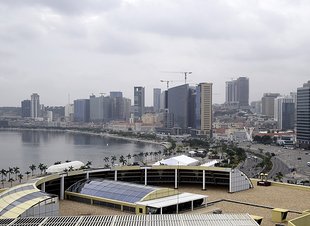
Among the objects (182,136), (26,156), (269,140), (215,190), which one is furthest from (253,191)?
(182,136)

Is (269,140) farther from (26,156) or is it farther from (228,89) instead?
(228,89)

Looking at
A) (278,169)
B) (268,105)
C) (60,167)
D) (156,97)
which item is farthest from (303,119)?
(156,97)

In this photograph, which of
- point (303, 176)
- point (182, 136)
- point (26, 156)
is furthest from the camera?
point (182, 136)

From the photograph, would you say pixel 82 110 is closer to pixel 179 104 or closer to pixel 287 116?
pixel 179 104

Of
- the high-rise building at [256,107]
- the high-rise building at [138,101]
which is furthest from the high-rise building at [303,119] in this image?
the high-rise building at [256,107]

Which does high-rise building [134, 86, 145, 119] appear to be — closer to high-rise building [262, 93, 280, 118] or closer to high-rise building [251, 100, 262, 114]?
high-rise building [262, 93, 280, 118]

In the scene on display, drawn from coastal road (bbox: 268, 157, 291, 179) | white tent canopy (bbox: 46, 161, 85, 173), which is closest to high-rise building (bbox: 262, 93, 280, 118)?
coastal road (bbox: 268, 157, 291, 179)

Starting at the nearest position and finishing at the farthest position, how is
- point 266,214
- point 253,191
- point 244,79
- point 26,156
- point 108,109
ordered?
point 266,214, point 253,191, point 26,156, point 108,109, point 244,79

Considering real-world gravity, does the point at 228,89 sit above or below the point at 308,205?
Answer: above
